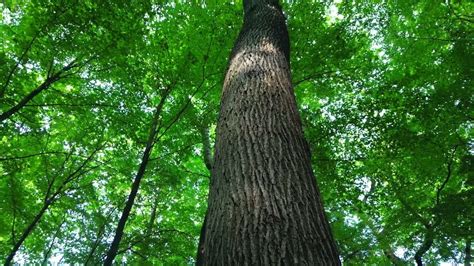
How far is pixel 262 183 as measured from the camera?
1.89 metres

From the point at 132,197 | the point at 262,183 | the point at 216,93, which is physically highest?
the point at 216,93

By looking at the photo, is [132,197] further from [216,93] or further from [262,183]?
[262,183]

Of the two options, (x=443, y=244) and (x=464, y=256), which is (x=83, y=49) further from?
(x=464, y=256)

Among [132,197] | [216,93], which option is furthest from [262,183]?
[216,93]

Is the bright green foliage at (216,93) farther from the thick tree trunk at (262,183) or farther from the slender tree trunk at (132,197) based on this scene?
the thick tree trunk at (262,183)

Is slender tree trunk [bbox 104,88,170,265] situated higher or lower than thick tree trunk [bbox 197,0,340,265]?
higher

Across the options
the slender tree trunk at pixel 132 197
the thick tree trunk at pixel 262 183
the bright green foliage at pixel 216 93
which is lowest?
the thick tree trunk at pixel 262 183

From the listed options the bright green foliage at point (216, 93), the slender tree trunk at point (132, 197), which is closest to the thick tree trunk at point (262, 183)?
the bright green foliage at point (216, 93)

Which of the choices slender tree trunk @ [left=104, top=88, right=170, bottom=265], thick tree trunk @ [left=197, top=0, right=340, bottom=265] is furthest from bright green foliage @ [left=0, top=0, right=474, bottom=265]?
thick tree trunk @ [left=197, top=0, right=340, bottom=265]

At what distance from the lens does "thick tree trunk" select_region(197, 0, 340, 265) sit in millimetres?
1579

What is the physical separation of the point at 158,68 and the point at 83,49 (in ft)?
6.75

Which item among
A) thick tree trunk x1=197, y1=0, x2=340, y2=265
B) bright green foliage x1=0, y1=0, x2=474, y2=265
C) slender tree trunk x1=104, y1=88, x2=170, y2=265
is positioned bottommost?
thick tree trunk x1=197, y1=0, x2=340, y2=265

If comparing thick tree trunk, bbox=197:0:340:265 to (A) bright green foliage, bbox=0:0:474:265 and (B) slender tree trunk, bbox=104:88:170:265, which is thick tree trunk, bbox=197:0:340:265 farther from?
(B) slender tree trunk, bbox=104:88:170:265

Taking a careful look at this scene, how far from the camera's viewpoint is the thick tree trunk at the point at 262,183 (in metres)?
1.58
